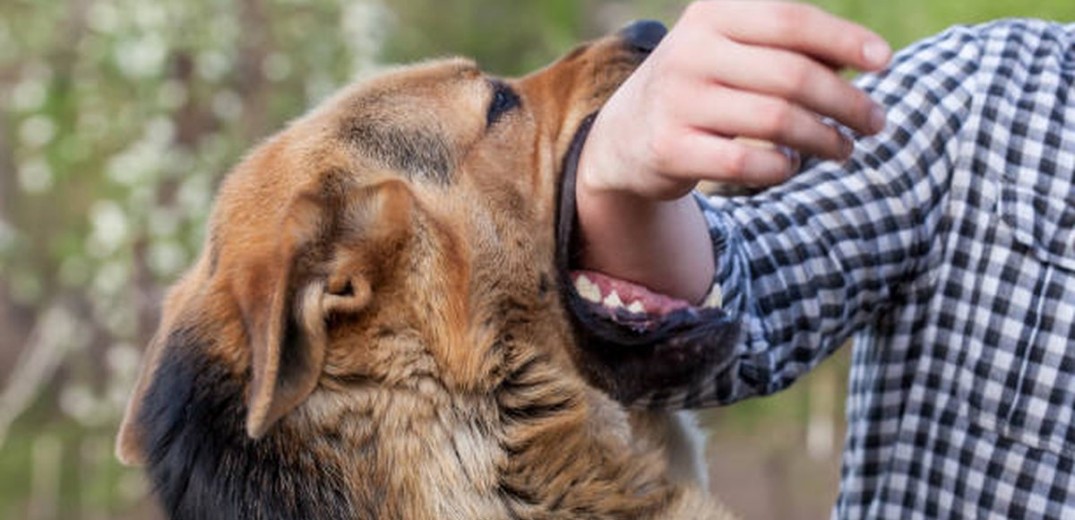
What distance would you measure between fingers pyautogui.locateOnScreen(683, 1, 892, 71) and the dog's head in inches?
24.4

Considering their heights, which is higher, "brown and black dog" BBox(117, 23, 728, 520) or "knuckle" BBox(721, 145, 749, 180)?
"knuckle" BBox(721, 145, 749, 180)

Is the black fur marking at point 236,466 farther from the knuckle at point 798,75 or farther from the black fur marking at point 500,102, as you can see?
the knuckle at point 798,75

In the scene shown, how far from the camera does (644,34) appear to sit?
299cm

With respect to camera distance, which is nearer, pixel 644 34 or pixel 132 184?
pixel 644 34

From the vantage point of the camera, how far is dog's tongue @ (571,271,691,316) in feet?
8.55

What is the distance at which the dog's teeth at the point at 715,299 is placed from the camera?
104 inches

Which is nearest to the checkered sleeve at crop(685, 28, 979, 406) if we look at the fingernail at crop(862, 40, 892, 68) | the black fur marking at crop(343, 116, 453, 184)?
the black fur marking at crop(343, 116, 453, 184)

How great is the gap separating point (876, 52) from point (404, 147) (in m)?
1.15

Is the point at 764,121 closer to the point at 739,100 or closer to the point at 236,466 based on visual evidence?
the point at 739,100

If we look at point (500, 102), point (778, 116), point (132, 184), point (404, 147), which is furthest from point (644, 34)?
point (132, 184)

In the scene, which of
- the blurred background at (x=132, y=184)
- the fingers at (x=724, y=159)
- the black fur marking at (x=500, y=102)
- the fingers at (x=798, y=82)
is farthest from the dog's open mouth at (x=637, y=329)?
the blurred background at (x=132, y=184)

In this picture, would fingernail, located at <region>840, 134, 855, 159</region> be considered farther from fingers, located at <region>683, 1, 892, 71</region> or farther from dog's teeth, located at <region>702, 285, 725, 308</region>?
dog's teeth, located at <region>702, 285, 725, 308</region>

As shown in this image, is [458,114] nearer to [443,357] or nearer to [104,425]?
[443,357]

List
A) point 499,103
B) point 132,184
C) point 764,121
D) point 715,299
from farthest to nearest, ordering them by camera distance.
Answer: point 132,184
point 499,103
point 715,299
point 764,121
